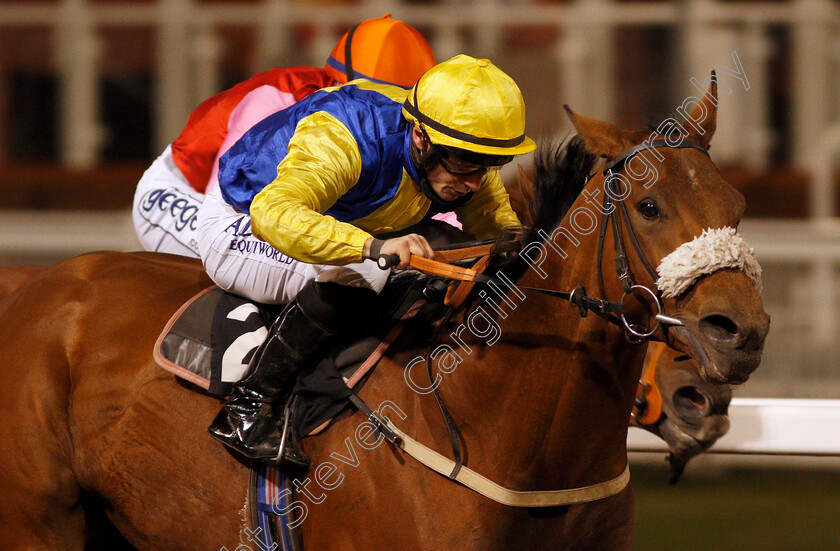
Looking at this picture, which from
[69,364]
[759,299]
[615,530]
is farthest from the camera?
[69,364]

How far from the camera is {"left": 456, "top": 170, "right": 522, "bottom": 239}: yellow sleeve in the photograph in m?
2.85

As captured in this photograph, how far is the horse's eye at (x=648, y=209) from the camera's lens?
Result: 2.07 m

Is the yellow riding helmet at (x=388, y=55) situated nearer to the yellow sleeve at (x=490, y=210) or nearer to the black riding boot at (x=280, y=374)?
the yellow sleeve at (x=490, y=210)

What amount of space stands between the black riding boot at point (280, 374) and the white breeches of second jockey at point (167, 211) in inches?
38.2

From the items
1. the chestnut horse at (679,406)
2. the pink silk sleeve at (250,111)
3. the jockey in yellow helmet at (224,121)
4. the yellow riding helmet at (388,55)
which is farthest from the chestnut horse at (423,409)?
the yellow riding helmet at (388,55)

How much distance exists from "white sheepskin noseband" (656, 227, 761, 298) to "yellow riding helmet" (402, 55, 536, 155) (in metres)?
0.52

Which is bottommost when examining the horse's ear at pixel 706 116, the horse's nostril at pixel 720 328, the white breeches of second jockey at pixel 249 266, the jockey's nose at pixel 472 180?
the white breeches of second jockey at pixel 249 266

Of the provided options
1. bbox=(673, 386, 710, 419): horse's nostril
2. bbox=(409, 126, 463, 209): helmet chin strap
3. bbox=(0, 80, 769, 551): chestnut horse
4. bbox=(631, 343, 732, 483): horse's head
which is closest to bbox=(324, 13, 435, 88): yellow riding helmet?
bbox=(409, 126, 463, 209): helmet chin strap

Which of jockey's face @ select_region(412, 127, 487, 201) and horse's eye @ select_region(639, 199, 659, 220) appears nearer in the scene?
horse's eye @ select_region(639, 199, 659, 220)

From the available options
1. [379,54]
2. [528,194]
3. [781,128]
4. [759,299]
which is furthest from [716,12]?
[759,299]

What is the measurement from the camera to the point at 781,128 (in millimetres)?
7109

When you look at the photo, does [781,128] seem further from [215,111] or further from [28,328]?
[28,328]

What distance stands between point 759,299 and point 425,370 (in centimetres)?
82

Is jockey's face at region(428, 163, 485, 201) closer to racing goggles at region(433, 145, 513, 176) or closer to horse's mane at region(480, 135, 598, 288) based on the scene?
racing goggles at region(433, 145, 513, 176)
